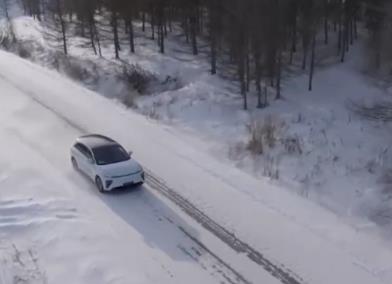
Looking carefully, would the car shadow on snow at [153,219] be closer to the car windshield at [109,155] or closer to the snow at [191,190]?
the snow at [191,190]

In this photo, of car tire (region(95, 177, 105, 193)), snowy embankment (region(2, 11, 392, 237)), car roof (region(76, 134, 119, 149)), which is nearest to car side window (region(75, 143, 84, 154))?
car roof (region(76, 134, 119, 149))

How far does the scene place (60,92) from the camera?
32.9 meters

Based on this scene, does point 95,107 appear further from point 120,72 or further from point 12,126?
point 120,72

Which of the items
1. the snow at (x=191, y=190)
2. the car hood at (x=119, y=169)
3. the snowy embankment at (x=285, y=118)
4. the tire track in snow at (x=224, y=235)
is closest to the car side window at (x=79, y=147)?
the snow at (x=191, y=190)

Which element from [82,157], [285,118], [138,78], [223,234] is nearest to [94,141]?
[82,157]

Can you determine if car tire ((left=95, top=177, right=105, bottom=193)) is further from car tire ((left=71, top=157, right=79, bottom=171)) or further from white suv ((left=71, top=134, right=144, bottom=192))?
car tire ((left=71, top=157, right=79, bottom=171))

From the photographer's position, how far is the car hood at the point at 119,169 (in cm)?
1852

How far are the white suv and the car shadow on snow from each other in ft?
1.20

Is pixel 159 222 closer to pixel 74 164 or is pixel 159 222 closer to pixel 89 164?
pixel 89 164

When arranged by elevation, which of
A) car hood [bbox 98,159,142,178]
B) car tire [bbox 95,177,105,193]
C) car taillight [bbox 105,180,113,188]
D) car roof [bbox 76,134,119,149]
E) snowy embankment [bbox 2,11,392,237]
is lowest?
snowy embankment [bbox 2,11,392,237]

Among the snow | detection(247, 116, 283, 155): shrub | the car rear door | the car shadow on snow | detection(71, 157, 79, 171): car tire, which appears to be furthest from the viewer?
detection(247, 116, 283, 155): shrub

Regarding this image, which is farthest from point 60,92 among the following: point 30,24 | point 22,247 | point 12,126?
point 30,24

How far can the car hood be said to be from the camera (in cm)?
1852

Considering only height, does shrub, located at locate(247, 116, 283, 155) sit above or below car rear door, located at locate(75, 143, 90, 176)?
below
